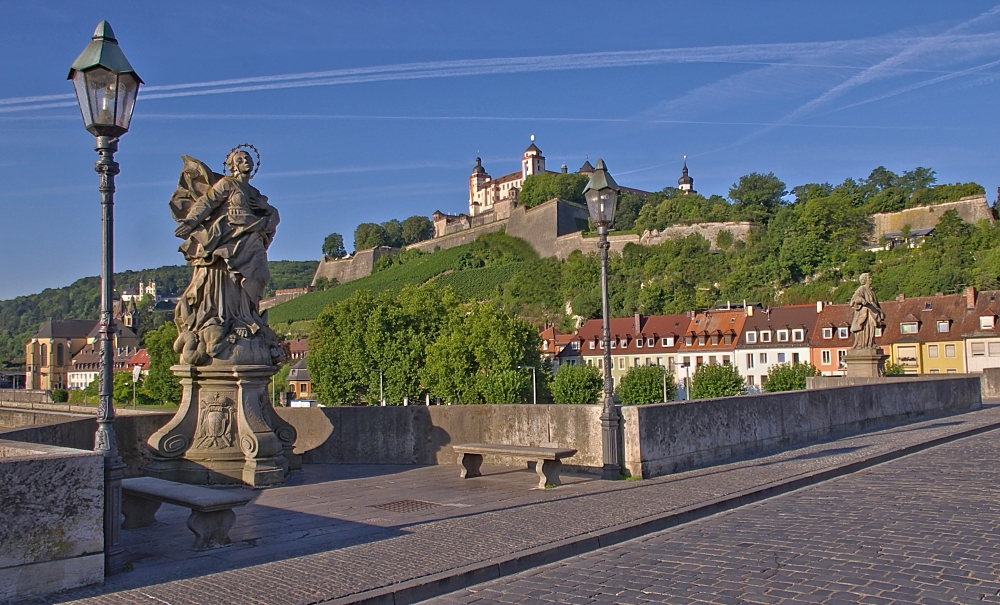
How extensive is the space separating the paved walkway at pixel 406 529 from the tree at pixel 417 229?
161 m

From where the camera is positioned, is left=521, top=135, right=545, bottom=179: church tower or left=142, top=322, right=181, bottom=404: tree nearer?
left=142, top=322, right=181, bottom=404: tree

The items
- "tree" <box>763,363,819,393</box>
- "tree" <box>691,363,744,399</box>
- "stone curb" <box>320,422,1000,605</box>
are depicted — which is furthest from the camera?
"tree" <box>691,363,744,399</box>

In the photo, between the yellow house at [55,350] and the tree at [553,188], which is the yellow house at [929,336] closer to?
the tree at [553,188]

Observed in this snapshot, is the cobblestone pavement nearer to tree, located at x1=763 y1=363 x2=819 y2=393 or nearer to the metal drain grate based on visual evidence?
the metal drain grate

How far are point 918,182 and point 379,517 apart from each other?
404ft

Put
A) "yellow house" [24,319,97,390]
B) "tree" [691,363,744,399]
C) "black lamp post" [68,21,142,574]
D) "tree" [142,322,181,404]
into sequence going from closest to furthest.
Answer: "black lamp post" [68,21,142,574], "tree" [142,322,181,404], "tree" [691,363,744,399], "yellow house" [24,319,97,390]

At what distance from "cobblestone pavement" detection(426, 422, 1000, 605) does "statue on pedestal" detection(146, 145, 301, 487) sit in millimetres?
5678

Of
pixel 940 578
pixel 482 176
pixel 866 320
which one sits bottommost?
pixel 940 578

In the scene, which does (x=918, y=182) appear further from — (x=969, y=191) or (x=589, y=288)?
(x=589, y=288)

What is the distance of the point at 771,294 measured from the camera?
105m

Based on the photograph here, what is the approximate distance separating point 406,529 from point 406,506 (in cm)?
143

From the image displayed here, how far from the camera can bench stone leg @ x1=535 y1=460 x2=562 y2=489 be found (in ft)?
35.4

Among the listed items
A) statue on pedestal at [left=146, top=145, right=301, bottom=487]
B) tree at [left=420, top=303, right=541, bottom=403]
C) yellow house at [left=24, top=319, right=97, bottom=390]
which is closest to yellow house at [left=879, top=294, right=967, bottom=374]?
tree at [left=420, top=303, right=541, bottom=403]

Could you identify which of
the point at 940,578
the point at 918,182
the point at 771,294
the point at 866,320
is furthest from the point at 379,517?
the point at 918,182
